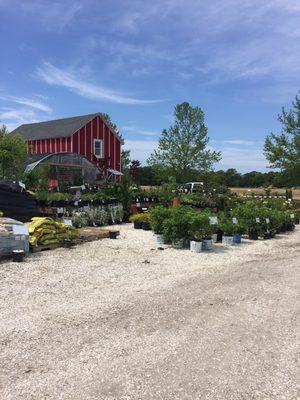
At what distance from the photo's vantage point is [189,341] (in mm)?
4230

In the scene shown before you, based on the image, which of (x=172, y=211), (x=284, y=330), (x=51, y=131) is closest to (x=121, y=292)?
(x=284, y=330)

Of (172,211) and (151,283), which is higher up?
(172,211)

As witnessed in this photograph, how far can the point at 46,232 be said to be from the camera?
9297mm

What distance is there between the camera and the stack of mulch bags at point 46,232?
902cm

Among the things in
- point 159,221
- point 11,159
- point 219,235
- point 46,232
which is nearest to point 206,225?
point 159,221

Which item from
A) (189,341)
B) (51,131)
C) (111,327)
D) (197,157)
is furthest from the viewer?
(197,157)

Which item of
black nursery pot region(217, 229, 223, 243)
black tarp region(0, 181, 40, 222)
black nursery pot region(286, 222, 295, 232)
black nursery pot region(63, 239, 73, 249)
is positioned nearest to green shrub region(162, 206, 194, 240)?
black nursery pot region(217, 229, 223, 243)

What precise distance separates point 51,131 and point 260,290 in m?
24.7

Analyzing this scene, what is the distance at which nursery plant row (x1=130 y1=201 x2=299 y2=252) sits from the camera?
385 inches

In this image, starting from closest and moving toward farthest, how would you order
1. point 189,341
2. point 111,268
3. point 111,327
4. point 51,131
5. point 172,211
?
point 189,341 < point 111,327 < point 111,268 < point 172,211 < point 51,131

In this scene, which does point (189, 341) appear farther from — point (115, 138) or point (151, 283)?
point (115, 138)

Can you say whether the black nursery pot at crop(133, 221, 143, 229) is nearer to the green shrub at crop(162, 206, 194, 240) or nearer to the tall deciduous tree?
the green shrub at crop(162, 206, 194, 240)

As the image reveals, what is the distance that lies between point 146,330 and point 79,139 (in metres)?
23.5

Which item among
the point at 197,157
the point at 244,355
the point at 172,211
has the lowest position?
the point at 244,355
